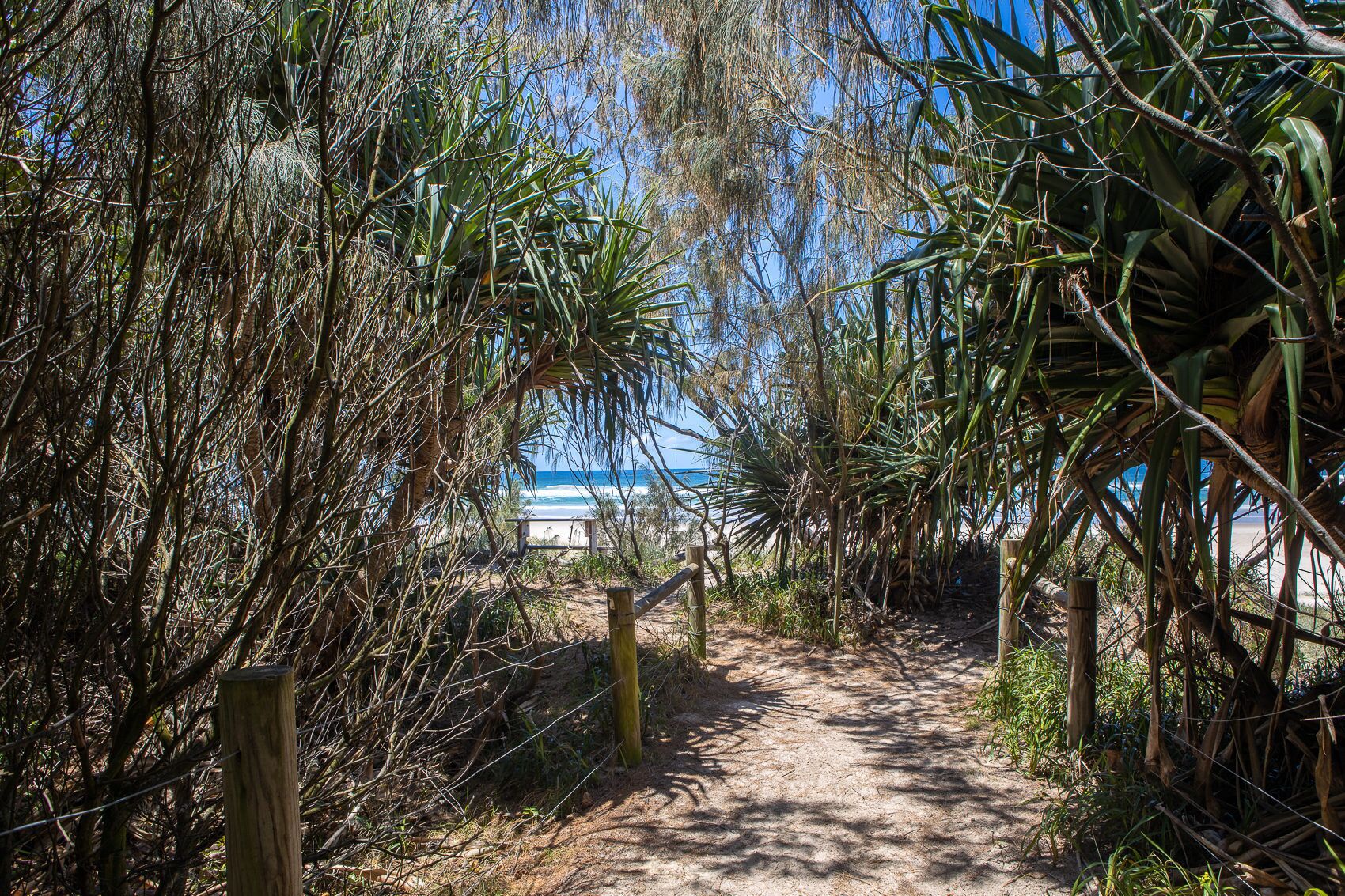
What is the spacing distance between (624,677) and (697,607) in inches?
74.3

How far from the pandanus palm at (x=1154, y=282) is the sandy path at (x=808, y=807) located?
2.98ft

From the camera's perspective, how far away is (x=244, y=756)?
1772mm

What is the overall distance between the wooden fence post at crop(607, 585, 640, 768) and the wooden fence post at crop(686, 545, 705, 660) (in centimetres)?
166

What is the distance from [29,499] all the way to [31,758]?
71 cm

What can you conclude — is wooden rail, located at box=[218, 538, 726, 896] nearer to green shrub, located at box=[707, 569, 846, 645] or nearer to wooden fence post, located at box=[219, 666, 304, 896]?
wooden fence post, located at box=[219, 666, 304, 896]

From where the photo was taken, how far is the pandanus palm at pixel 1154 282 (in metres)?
2.29

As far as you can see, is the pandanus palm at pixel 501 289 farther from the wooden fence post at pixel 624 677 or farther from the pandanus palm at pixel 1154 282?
the pandanus palm at pixel 1154 282

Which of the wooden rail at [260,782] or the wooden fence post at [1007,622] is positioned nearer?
the wooden rail at [260,782]

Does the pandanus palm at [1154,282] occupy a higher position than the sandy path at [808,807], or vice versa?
the pandanus palm at [1154,282]

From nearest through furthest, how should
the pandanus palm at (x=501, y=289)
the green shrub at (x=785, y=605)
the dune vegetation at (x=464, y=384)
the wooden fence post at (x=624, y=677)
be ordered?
the dune vegetation at (x=464, y=384), the pandanus palm at (x=501, y=289), the wooden fence post at (x=624, y=677), the green shrub at (x=785, y=605)

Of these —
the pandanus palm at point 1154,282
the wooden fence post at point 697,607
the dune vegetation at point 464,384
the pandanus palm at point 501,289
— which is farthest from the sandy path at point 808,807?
the pandanus palm at point 501,289

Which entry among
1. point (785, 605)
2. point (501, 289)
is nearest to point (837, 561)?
point (785, 605)

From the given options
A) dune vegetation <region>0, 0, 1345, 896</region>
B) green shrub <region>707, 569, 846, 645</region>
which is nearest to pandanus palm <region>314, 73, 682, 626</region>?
dune vegetation <region>0, 0, 1345, 896</region>

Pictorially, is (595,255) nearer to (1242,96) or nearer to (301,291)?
(301,291)
